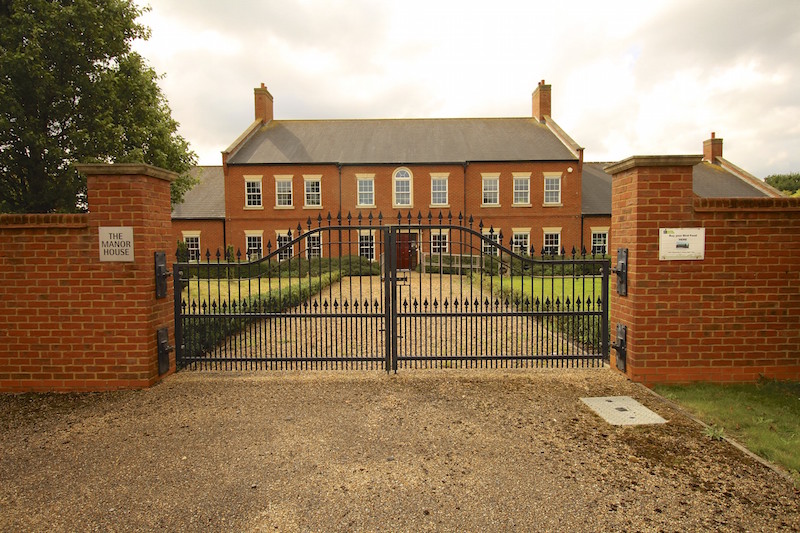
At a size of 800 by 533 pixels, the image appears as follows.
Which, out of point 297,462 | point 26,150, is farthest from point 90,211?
point 26,150

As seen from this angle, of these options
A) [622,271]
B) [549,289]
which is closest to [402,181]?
[549,289]

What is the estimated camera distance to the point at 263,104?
31016 mm

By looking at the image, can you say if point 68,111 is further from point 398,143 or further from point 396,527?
point 398,143

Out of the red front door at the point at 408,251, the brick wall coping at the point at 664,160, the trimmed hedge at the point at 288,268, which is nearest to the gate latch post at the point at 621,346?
the brick wall coping at the point at 664,160

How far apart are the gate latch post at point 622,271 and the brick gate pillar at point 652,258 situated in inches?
2.9

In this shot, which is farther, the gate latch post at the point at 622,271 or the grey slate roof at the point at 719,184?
the grey slate roof at the point at 719,184

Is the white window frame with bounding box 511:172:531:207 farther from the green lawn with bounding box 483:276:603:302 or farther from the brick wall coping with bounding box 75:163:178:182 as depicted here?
the brick wall coping with bounding box 75:163:178:182

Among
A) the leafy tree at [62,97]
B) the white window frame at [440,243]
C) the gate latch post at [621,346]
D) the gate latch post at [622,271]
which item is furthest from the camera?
the leafy tree at [62,97]

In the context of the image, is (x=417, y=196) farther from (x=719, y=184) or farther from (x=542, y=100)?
(x=719, y=184)

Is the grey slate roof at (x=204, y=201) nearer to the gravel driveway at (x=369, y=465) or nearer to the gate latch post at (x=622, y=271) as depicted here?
the gravel driveway at (x=369, y=465)

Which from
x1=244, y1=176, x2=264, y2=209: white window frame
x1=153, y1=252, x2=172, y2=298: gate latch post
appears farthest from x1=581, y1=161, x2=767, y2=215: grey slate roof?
x1=153, y1=252, x2=172, y2=298: gate latch post

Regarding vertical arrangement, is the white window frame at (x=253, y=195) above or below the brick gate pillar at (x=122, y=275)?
above

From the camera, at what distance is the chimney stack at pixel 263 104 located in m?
30.6

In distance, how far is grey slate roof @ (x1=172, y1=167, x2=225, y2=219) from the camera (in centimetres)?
2870
